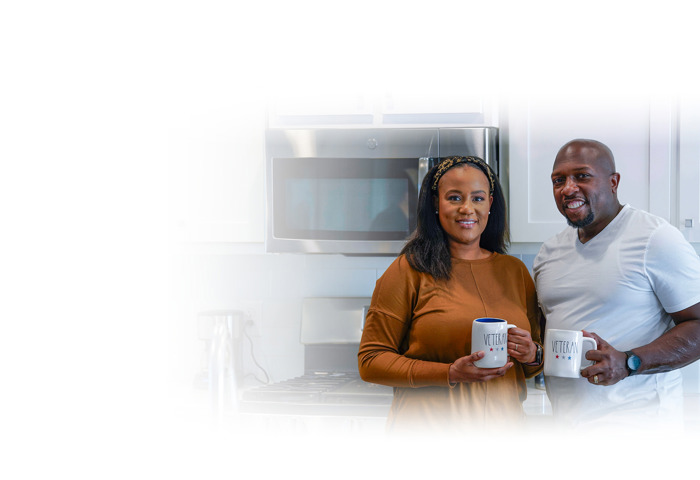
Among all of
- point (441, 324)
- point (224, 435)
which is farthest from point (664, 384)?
Answer: point (224, 435)

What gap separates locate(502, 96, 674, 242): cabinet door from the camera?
6.84ft

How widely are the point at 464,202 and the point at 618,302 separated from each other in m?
0.38

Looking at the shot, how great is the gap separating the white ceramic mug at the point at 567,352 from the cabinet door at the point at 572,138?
0.89 meters

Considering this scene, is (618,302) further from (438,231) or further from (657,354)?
(438,231)

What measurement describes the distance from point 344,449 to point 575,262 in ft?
2.66

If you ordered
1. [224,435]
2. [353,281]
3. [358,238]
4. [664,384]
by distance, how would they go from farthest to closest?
[353,281] → [358,238] → [224,435] → [664,384]

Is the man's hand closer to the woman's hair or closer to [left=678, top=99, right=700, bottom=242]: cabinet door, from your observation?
the woman's hair

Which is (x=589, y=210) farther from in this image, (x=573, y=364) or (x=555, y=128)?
(x=555, y=128)

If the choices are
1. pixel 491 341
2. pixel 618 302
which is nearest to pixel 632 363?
pixel 618 302

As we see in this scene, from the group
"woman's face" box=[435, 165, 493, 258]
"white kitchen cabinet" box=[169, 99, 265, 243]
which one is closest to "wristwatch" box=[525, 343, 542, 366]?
"woman's face" box=[435, 165, 493, 258]

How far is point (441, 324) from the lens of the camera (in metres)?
1.29

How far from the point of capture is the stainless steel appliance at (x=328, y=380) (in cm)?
196

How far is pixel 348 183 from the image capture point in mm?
2115

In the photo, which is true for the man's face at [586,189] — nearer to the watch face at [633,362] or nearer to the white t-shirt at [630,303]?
the white t-shirt at [630,303]
